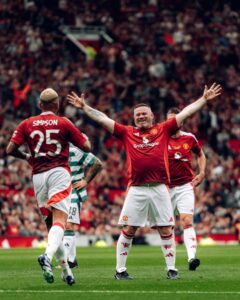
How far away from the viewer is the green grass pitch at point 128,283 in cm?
1316

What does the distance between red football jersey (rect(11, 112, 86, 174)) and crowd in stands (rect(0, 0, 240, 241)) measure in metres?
20.7

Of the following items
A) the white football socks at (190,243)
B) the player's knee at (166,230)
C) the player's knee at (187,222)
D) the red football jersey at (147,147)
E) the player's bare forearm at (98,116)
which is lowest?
the white football socks at (190,243)

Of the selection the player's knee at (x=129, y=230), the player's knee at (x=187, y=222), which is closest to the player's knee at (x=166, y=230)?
the player's knee at (x=129, y=230)

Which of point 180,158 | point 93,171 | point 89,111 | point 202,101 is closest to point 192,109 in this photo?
point 202,101

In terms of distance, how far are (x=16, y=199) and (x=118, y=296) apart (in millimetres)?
22994

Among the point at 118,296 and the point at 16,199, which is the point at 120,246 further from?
the point at 16,199

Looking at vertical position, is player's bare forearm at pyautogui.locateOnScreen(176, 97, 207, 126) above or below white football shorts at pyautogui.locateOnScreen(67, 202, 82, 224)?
above

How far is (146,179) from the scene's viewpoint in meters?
Result: 16.3

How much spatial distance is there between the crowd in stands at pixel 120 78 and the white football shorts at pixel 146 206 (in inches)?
752

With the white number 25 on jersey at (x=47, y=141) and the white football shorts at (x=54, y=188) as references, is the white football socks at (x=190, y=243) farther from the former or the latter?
the white number 25 on jersey at (x=47, y=141)

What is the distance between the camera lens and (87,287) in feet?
47.3

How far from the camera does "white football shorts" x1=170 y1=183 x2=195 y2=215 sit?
20141 mm

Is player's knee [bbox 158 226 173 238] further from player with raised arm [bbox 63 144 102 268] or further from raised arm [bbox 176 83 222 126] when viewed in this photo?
player with raised arm [bbox 63 144 102 268]

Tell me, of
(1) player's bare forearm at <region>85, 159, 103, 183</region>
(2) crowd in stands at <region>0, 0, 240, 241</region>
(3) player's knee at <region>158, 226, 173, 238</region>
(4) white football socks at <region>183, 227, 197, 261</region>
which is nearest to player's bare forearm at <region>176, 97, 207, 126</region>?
(3) player's knee at <region>158, 226, 173, 238</region>
